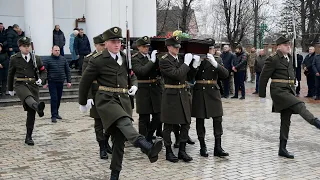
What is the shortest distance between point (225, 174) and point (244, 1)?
35.7 metres

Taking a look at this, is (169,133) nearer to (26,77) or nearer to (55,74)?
(26,77)

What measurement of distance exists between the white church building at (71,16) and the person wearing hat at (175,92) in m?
9.48

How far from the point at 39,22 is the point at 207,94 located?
11111mm

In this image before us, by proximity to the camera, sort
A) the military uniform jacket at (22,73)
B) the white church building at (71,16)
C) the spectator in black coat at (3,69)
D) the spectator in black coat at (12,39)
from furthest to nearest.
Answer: the white church building at (71,16) → the spectator in black coat at (12,39) → the spectator in black coat at (3,69) → the military uniform jacket at (22,73)

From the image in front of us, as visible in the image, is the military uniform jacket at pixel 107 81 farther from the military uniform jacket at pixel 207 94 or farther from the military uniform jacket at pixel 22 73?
the military uniform jacket at pixel 22 73

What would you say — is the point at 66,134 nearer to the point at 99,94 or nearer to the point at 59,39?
the point at 99,94

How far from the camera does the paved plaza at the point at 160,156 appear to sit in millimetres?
6609

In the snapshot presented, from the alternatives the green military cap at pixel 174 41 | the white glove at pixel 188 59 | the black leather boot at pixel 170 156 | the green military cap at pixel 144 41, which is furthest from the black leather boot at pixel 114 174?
the green military cap at pixel 144 41

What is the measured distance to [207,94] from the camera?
25.0 ft

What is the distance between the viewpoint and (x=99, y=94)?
6008 millimetres

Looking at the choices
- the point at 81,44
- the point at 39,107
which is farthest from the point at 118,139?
the point at 81,44

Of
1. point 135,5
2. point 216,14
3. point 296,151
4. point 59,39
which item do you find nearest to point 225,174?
point 296,151

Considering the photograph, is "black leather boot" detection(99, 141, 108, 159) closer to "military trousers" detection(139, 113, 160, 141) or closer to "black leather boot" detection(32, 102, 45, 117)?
"military trousers" detection(139, 113, 160, 141)

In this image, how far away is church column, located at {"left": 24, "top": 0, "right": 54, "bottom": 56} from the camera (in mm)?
16766
